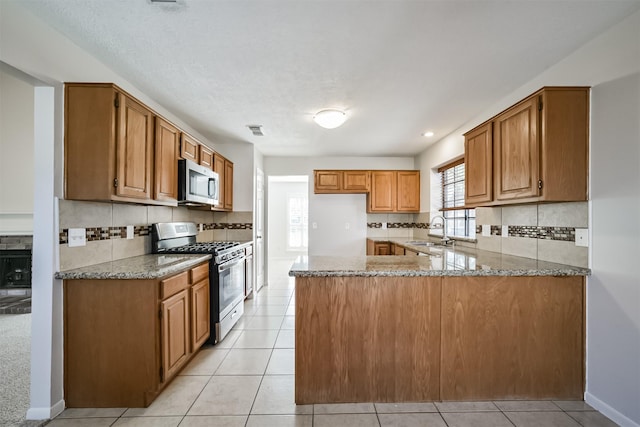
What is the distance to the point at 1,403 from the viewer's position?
1872 mm

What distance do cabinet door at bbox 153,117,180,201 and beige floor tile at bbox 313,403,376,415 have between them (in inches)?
79.7

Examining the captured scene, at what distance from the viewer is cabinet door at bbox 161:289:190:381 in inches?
77.4

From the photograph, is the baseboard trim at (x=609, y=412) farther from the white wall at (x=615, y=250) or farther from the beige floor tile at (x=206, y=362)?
the beige floor tile at (x=206, y=362)

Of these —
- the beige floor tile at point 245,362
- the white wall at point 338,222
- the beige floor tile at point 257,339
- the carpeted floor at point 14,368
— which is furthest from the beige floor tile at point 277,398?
the white wall at point 338,222

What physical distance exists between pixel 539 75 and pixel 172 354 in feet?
11.8

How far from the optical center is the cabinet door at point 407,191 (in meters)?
4.98

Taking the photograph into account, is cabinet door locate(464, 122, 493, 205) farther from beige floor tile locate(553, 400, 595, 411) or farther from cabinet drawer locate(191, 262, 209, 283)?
cabinet drawer locate(191, 262, 209, 283)

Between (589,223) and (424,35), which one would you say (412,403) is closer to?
(589,223)

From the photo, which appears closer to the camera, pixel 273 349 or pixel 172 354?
pixel 172 354

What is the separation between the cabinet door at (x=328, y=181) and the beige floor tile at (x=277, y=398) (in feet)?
11.1

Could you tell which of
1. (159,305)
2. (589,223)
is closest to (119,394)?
(159,305)

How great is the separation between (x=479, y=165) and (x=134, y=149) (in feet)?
9.51

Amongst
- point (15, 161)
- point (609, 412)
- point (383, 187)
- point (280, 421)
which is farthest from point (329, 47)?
point (15, 161)

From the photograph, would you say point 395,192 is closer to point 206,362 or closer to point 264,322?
point 264,322
